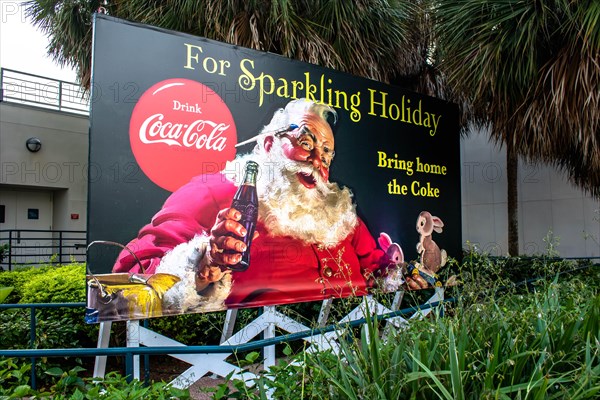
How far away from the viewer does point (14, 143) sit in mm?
14305

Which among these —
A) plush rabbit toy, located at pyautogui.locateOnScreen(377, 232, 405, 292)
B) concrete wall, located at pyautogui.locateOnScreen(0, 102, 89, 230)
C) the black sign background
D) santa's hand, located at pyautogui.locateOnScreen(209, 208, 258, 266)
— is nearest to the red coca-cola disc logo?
the black sign background

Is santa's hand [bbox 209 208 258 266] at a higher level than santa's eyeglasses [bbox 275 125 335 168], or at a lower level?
lower

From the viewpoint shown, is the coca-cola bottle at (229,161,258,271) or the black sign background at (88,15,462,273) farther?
the coca-cola bottle at (229,161,258,271)

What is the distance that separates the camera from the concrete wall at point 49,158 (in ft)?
46.9

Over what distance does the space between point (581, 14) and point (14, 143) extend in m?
14.1

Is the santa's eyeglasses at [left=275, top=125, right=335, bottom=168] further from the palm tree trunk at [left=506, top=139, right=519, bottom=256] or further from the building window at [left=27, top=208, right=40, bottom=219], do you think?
the building window at [left=27, top=208, right=40, bottom=219]

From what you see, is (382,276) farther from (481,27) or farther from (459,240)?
(481,27)

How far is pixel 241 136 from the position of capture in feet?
14.9

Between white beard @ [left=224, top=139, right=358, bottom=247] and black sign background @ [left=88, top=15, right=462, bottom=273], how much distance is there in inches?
6.6

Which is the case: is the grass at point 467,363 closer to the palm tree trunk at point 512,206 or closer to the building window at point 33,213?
the palm tree trunk at point 512,206

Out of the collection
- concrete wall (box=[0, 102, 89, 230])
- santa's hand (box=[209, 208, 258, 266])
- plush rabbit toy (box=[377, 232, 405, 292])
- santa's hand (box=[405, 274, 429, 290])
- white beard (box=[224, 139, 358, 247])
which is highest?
concrete wall (box=[0, 102, 89, 230])

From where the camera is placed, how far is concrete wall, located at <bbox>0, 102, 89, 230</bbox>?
46.9 ft

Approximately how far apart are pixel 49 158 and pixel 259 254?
41.8ft

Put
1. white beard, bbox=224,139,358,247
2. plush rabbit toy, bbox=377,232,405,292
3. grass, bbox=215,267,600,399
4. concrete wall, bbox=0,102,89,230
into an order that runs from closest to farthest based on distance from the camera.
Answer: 1. grass, bbox=215,267,600,399
2. white beard, bbox=224,139,358,247
3. plush rabbit toy, bbox=377,232,405,292
4. concrete wall, bbox=0,102,89,230
